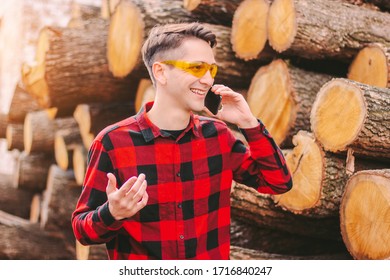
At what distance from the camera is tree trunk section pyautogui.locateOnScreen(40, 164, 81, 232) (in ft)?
8.61

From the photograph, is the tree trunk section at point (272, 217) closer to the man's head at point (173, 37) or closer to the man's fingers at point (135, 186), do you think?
the man's head at point (173, 37)

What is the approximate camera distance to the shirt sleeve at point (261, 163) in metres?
1.16

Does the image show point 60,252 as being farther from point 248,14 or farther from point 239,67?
point 248,14

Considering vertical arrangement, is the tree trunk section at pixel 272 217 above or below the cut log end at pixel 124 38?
below

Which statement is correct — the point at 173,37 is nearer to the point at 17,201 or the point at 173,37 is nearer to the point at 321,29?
the point at 321,29

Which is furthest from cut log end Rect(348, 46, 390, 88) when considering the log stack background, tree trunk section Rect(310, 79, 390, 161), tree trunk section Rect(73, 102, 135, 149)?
tree trunk section Rect(73, 102, 135, 149)

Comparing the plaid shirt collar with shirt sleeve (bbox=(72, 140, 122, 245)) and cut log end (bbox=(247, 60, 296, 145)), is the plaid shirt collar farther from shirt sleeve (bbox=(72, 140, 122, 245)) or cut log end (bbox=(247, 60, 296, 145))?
cut log end (bbox=(247, 60, 296, 145))

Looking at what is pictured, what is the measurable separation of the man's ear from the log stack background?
618mm

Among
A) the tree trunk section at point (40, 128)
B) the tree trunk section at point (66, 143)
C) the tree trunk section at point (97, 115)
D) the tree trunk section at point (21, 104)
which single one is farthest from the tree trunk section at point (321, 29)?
the tree trunk section at point (21, 104)

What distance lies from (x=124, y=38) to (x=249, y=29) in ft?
1.68

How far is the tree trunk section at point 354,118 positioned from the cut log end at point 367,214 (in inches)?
4.5

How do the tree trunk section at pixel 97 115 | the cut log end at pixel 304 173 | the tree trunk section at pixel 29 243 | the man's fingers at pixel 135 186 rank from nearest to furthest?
1. the man's fingers at pixel 135 186
2. the cut log end at pixel 304 173
3. the tree trunk section at pixel 97 115
4. the tree trunk section at pixel 29 243

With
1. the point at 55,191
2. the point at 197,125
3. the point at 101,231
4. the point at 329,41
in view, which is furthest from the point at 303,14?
the point at 55,191
